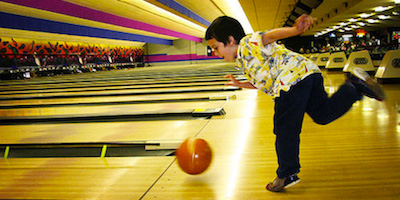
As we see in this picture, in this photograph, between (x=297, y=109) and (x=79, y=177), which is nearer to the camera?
(x=297, y=109)

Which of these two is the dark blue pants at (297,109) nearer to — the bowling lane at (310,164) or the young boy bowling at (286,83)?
the young boy bowling at (286,83)

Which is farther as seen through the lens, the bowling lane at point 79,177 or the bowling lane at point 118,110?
the bowling lane at point 118,110

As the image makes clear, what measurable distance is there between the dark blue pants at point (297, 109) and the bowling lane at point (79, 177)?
1.98ft

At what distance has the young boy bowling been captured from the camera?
114 centimetres

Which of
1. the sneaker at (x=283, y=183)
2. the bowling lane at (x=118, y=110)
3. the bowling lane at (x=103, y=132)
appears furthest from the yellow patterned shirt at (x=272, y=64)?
the bowling lane at (x=118, y=110)

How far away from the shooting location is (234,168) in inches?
58.1

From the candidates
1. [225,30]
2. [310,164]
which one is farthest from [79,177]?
[310,164]

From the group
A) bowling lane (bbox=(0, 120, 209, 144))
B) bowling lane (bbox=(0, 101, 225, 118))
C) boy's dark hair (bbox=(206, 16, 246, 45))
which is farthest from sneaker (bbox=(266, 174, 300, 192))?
bowling lane (bbox=(0, 101, 225, 118))

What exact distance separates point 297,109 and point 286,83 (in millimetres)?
107

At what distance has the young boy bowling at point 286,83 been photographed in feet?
3.74

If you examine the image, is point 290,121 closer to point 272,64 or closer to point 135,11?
point 272,64

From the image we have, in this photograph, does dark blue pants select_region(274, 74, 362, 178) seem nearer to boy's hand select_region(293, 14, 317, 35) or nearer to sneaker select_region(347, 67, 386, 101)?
sneaker select_region(347, 67, 386, 101)

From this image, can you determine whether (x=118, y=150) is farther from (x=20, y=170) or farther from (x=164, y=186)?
(x=164, y=186)

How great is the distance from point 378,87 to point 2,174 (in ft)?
6.15
